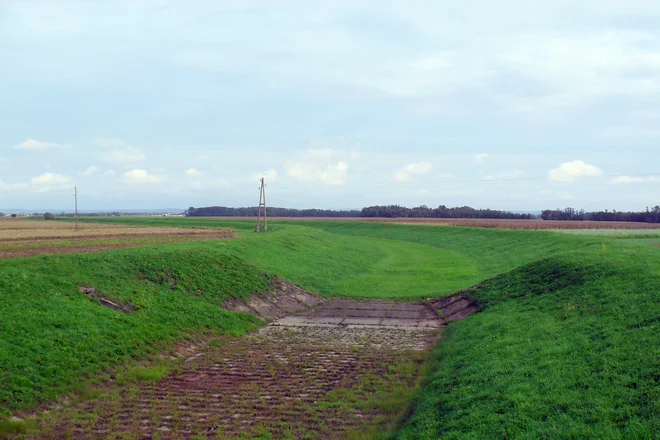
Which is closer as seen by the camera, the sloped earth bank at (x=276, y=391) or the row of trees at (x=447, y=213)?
the sloped earth bank at (x=276, y=391)

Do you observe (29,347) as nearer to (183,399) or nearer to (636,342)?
(183,399)

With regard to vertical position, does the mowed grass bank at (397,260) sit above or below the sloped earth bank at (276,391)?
above

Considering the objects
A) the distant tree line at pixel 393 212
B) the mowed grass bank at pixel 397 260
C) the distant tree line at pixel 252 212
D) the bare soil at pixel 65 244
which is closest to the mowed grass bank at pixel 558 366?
the mowed grass bank at pixel 397 260

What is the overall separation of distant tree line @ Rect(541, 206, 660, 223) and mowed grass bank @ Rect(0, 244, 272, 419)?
2928 inches

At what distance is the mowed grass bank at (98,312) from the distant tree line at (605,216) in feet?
244

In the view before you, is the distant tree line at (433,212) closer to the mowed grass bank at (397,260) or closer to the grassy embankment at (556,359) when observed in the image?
the mowed grass bank at (397,260)

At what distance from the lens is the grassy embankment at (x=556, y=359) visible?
8.59 metres

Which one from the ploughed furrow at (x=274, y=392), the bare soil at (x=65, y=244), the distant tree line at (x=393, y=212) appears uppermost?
the distant tree line at (x=393, y=212)

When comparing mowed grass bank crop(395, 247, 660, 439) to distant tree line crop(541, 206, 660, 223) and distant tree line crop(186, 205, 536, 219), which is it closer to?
distant tree line crop(541, 206, 660, 223)

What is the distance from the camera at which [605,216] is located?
92.5m

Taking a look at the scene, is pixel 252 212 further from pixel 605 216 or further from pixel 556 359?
pixel 556 359

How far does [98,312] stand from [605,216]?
92467 millimetres

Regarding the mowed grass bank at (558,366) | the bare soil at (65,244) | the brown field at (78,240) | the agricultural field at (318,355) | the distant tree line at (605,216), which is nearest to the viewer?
the mowed grass bank at (558,366)

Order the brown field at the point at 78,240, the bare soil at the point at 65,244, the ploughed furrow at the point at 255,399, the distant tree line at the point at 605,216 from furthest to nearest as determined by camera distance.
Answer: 1. the distant tree line at the point at 605,216
2. the brown field at the point at 78,240
3. the bare soil at the point at 65,244
4. the ploughed furrow at the point at 255,399
